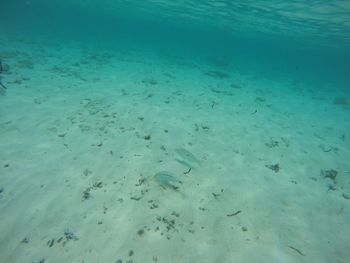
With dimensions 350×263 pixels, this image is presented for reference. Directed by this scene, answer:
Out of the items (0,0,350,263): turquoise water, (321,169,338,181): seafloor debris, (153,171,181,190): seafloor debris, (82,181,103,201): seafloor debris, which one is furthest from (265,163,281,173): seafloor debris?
(82,181,103,201): seafloor debris

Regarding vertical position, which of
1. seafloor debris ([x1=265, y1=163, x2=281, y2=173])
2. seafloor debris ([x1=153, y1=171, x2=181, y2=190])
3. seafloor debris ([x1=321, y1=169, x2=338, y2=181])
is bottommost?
seafloor debris ([x1=321, y1=169, x2=338, y2=181])

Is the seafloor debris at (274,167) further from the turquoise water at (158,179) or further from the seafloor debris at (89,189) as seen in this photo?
the seafloor debris at (89,189)

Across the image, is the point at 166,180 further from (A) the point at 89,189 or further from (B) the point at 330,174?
(B) the point at 330,174

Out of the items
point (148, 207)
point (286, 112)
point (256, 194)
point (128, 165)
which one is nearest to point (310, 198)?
point (256, 194)

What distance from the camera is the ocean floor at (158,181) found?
4672 millimetres

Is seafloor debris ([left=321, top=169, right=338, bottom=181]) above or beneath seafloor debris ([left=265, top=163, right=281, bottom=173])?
beneath

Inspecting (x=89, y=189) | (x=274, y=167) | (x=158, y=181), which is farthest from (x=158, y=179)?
(x=274, y=167)

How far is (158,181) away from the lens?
6344mm

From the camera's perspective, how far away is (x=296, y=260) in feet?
15.5

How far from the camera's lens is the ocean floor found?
15.3 feet

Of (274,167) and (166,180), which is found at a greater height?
(166,180)

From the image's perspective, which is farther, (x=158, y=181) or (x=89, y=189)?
(x=158, y=181)

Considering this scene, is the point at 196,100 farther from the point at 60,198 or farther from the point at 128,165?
the point at 60,198

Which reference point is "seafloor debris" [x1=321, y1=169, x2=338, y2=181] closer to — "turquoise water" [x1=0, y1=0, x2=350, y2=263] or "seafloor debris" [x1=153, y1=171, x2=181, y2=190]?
"turquoise water" [x1=0, y1=0, x2=350, y2=263]
